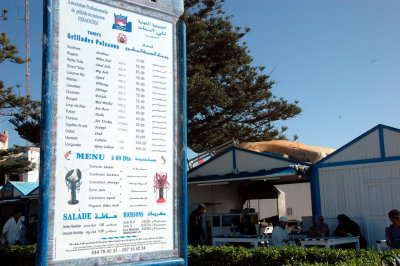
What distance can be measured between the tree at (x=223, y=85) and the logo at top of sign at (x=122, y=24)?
54.3 feet

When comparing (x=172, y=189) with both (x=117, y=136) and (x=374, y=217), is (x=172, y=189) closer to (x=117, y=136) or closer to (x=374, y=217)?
(x=117, y=136)

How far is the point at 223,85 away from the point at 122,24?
19055 millimetres

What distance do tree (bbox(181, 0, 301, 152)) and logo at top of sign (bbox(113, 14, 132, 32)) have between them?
16553 millimetres

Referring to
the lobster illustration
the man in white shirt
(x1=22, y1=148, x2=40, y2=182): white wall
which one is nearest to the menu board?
the lobster illustration

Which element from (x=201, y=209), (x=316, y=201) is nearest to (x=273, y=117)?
(x=316, y=201)

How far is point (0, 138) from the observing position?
131 feet

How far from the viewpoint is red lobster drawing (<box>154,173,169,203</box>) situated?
13.3 feet

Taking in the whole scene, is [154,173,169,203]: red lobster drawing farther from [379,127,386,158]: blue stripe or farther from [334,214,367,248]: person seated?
[379,127,386,158]: blue stripe

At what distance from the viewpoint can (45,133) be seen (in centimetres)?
348

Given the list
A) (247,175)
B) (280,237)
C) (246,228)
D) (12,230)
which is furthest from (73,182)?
(12,230)

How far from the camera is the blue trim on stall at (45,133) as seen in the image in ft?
10.9

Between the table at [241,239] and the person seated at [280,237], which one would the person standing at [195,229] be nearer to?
the table at [241,239]

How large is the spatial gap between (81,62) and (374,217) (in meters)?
10.5

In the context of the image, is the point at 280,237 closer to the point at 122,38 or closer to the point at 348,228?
the point at 348,228
